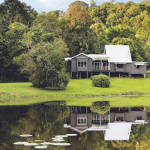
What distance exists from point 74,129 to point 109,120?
4275 mm

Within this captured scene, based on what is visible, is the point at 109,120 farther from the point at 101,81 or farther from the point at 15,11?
the point at 15,11

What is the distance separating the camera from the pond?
→ 14.1 metres

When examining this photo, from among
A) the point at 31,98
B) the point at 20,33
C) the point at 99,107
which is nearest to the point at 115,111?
the point at 99,107

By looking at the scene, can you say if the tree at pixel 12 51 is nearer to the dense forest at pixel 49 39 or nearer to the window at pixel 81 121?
the dense forest at pixel 49 39

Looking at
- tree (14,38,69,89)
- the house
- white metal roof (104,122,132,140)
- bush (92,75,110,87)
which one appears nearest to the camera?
white metal roof (104,122,132,140)

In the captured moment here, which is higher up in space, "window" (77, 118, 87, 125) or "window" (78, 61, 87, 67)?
"window" (78, 61, 87, 67)

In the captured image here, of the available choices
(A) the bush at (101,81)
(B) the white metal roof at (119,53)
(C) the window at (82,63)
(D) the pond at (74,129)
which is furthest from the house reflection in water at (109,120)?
(B) the white metal roof at (119,53)

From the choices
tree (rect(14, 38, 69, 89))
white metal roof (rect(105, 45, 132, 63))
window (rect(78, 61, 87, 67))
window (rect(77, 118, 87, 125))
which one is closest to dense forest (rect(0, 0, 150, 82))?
tree (rect(14, 38, 69, 89))

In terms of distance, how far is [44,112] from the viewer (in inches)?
981

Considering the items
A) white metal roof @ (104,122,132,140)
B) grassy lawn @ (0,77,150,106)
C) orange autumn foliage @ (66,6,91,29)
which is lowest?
white metal roof @ (104,122,132,140)

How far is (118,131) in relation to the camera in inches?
687

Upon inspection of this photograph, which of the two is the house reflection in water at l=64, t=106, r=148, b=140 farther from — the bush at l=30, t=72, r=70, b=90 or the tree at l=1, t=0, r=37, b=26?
the tree at l=1, t=0, r=37, b=26

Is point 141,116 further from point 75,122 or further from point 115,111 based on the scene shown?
point 75,122

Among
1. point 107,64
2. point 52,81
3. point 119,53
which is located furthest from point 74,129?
point 119,53
